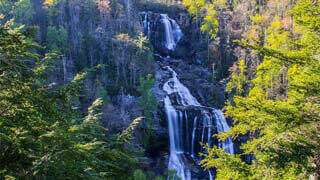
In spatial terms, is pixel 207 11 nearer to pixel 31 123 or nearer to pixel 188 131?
pixel 188 131

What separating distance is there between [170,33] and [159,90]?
50.2 ft

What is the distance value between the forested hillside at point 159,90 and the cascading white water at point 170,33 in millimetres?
238

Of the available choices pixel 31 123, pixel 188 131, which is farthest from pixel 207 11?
pixel 31 123

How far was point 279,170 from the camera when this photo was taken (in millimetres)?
6539

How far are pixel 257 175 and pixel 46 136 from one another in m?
3.52

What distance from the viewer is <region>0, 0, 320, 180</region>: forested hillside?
666 cm

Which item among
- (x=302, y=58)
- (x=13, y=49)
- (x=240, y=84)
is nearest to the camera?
(x=13, y=49)

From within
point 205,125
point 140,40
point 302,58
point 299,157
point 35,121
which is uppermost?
point 302,58

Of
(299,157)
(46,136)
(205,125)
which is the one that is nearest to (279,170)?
(299,157)

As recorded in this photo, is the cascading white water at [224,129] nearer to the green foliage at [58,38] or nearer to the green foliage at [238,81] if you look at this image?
the green foliage at [238,81]

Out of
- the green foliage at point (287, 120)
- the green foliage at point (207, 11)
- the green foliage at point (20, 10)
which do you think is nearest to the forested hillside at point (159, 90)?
the green foliage at point (287, 120)

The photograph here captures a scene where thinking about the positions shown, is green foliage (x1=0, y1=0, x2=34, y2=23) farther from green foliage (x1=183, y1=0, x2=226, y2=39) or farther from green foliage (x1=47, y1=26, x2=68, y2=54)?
green foliage (x1=183, y1=0, x2=226, y2=39)

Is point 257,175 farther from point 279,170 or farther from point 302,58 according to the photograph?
point 302,58

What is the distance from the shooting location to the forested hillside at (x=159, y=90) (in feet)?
21.9
